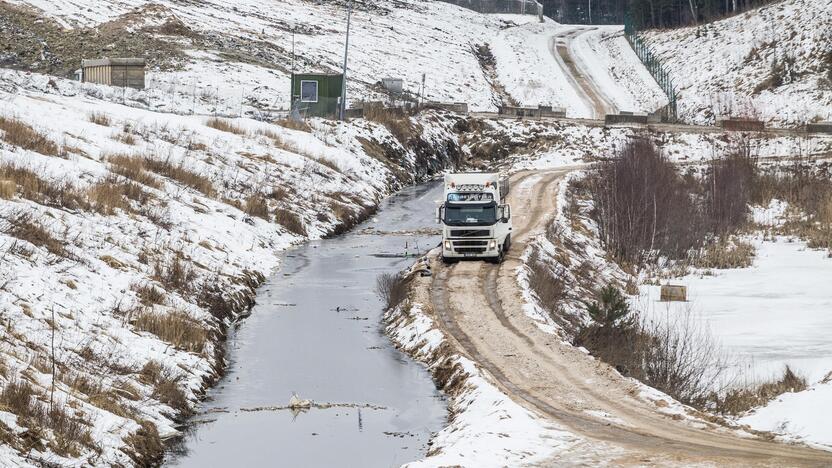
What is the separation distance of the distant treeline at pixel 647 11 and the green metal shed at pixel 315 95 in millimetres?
60836

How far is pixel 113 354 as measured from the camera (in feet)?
79.9

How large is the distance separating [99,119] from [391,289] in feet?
76.1

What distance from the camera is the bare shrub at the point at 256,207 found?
153ft

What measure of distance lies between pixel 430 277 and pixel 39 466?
20.6m

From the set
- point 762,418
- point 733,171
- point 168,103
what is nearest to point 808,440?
point 762,418

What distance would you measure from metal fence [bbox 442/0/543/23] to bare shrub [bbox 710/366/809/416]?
426ft

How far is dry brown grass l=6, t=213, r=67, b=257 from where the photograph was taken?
28.4m

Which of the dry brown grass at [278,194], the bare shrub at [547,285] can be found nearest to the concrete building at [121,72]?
the dry brown grass at [278,194]

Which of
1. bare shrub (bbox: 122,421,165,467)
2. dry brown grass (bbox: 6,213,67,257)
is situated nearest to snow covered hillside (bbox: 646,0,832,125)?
dry brown grass (bbox: 6,213,67,257)

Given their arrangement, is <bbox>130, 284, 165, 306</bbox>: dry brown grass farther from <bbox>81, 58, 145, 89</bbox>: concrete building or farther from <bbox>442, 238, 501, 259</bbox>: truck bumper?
<bbox>81, 58, 145, 89</bbox>: concrete building

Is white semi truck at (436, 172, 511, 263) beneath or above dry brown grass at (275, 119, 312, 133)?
beneath

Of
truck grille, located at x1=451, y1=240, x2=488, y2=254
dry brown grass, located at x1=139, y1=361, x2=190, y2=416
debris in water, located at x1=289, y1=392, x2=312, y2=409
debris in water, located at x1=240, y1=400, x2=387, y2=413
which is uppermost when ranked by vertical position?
truck grille, located at x1=451, y1=240, x2=488, y2=254

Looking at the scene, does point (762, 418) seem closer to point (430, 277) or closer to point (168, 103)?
point (430, 277)

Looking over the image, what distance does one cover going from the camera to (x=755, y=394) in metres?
25.4
